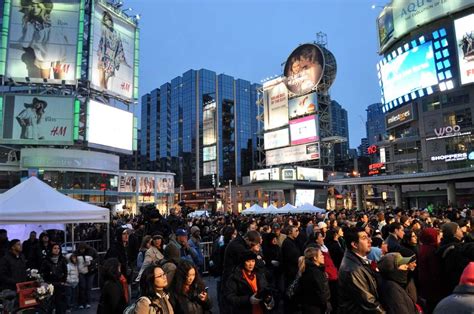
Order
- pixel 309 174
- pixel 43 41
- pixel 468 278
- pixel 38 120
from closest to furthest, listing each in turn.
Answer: pixel 468 278
pixel 38 120
pixel 43 41
pixel 309 174

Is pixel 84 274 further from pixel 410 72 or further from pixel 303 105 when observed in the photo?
pixel 410 72

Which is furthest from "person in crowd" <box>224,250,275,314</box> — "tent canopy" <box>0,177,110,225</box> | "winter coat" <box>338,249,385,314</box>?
"tent canopy" <box>0,177,110,225</box>

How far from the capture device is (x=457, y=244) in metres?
5.45

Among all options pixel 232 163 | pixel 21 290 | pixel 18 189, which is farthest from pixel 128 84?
pixel 232 163

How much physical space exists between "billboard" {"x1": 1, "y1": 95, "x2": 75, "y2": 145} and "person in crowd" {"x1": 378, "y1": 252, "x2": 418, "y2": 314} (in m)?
45.5

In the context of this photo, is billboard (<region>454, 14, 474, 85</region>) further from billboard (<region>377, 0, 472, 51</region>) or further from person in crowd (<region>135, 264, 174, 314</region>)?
person in crowd (<region>135, 264, 174, 314</region>)

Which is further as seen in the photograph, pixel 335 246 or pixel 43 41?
pixel 43 41

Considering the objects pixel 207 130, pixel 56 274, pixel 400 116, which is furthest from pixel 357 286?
pixel 207 130

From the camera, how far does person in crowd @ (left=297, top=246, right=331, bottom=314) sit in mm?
4859

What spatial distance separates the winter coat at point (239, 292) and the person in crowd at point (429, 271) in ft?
8.58

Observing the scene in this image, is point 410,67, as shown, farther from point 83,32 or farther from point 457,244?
point 457,244

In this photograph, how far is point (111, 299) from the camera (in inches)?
201

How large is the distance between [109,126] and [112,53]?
9.63 metres

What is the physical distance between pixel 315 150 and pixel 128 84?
29.0 m
